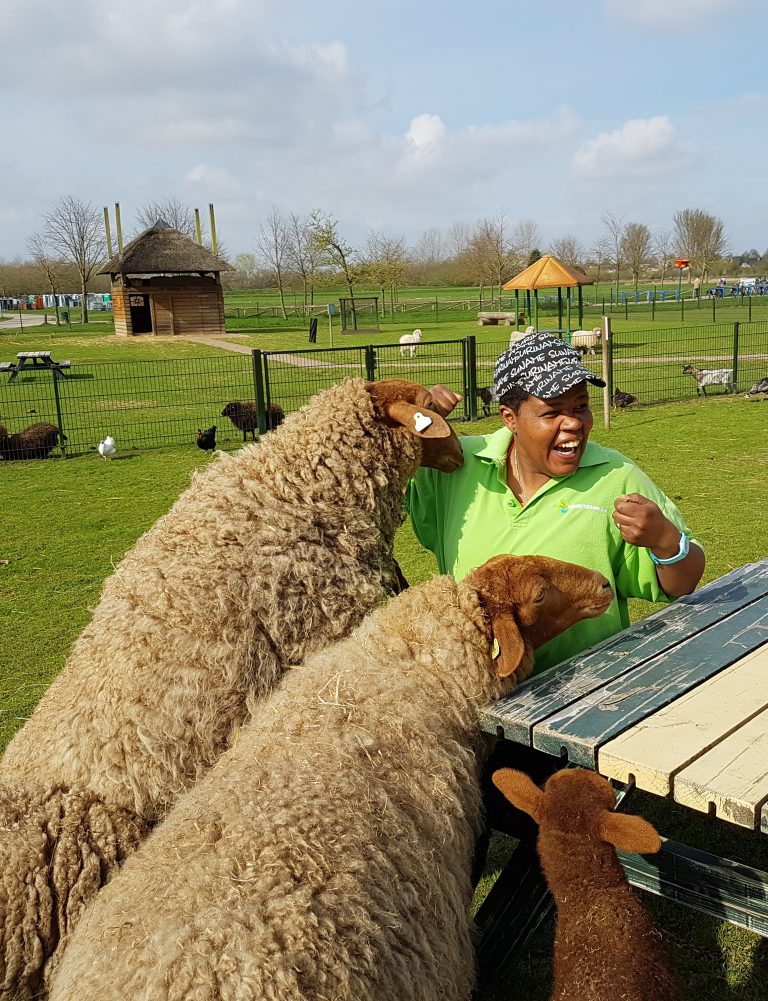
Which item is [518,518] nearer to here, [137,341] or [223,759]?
[223,759]

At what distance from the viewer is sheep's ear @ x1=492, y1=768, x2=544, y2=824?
2414mm

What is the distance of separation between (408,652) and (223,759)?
25.3 inches

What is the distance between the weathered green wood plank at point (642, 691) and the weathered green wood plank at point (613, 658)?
0.12ft

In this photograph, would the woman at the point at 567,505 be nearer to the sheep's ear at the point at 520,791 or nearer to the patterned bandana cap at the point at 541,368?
the patterned bandana cap at the point at 541,368

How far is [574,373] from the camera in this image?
3051 mm

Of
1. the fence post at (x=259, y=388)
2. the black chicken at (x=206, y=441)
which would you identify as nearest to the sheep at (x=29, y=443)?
the black chicken at (x=206, y=441)

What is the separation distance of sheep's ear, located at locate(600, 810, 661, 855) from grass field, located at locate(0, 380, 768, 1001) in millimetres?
1023

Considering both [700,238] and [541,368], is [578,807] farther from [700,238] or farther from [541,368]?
[700,238]

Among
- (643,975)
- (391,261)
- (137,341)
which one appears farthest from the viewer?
(391,261)

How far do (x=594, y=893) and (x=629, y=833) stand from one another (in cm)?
20

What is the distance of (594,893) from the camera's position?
2303mm

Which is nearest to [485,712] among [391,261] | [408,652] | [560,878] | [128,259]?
[408,652]

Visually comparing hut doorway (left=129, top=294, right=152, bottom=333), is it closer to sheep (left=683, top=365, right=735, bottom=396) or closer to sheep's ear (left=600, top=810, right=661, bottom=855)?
sheep (left=683, top=365, right=735, bottom=396)

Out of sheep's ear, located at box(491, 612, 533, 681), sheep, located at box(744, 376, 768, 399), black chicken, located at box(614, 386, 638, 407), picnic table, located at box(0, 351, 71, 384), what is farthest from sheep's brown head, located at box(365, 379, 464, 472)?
sheep, located at box(744, 376, 768, 399)
